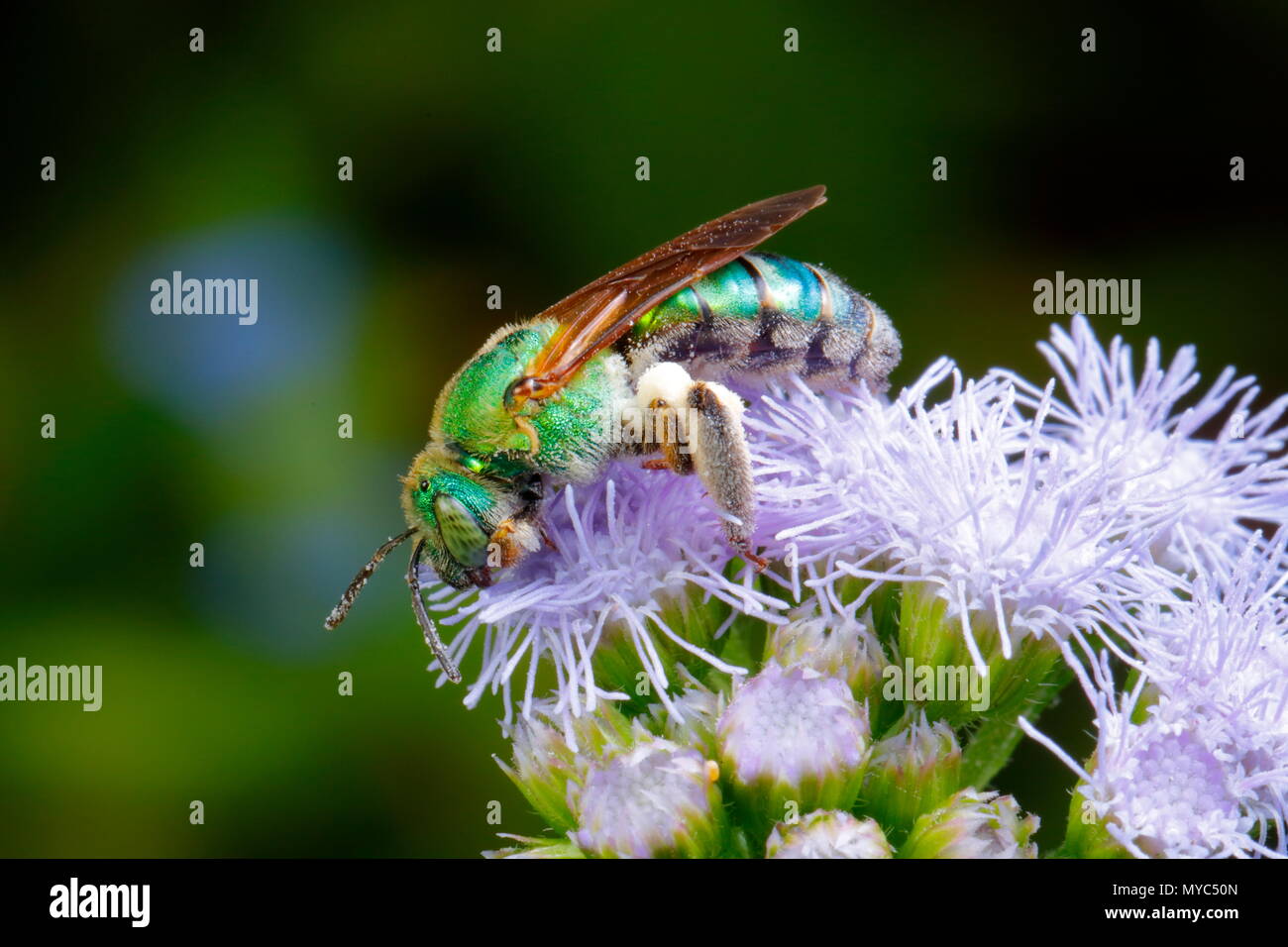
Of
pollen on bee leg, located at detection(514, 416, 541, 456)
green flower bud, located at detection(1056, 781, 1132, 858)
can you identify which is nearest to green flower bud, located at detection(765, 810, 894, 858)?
green flower bud, located at detection(1056, 781, 1132, 858)

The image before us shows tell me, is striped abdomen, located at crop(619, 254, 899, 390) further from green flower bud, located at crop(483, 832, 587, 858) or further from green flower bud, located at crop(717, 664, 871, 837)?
green flower bud, located at crop(483, 832, 587, 858)

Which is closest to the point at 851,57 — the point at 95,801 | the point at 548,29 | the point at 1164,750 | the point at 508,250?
the point at 548,29

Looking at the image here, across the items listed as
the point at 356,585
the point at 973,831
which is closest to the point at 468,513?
the point at 356,585

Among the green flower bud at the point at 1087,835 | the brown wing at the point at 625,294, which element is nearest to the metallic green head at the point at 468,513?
the brown wing at the point at 625,294

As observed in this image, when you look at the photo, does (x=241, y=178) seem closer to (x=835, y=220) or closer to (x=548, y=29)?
(x=548, y=29)

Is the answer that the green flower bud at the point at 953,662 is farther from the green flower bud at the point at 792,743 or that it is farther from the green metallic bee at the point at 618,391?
the green metallic bee at the point at 618,391

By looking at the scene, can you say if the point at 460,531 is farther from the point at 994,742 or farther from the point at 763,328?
the point at 994,742

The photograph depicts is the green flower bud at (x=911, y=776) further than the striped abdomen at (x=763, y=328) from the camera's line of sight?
No
